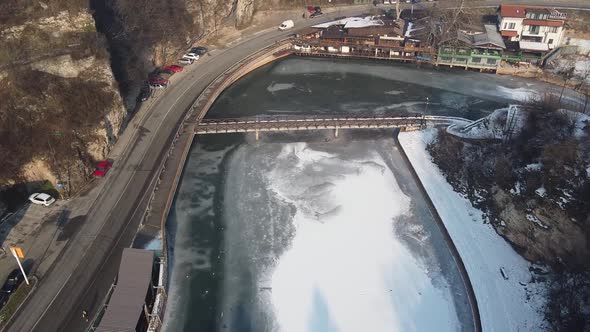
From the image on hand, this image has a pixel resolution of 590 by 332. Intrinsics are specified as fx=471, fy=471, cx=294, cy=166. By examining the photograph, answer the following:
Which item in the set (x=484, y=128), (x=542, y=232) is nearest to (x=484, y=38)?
(x=484, y=128)

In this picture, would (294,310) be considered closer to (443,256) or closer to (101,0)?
(443,256)

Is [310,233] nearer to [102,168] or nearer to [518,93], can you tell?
[102,168]

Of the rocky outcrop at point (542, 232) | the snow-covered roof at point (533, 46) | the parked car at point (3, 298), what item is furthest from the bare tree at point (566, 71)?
the parked car at point (3, 298)

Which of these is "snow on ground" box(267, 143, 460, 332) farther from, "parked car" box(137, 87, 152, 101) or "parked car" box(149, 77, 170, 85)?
"parked car" box(149, 77, 170, 85)

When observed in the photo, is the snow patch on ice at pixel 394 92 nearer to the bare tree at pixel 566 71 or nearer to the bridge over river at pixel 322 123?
the bridge over river at pixel 322 123

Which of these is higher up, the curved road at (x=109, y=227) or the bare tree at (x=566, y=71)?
the bare tree at (x=566, y=71)

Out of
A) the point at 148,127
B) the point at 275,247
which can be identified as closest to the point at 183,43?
the point at 148,127
